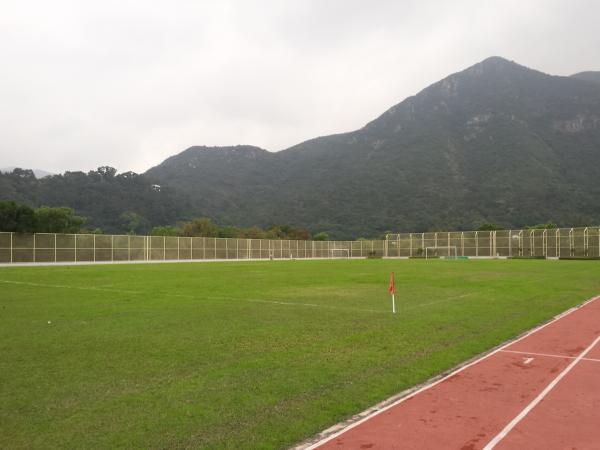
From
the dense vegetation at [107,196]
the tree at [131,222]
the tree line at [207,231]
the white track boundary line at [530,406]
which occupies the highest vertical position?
the dense vegetation at [107,196]

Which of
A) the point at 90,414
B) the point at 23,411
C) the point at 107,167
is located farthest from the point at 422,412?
the point at 107,167

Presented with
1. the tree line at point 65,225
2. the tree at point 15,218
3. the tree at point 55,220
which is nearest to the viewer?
the tree at point 15,218

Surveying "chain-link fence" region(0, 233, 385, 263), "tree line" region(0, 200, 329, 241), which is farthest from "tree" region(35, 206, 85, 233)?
"chain-link fence" region(0, 233, 385, 263)

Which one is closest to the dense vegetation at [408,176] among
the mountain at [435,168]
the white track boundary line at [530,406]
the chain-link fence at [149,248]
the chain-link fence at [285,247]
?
the mountain at [435,168]

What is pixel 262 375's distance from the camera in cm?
732

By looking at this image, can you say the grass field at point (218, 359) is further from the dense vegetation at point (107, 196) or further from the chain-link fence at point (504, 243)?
the dense vegetation at point (107, 196)

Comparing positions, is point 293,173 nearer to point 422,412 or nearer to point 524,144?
point 524,144

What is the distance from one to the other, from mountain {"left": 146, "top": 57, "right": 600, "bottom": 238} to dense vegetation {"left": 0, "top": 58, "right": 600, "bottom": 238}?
13.1 inches

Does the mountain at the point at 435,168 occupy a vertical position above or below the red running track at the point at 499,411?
above

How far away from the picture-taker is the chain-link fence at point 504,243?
63000mm

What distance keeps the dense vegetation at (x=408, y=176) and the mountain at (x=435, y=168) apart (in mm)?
334

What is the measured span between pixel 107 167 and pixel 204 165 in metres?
34.7

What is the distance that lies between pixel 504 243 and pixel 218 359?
69.4 metres

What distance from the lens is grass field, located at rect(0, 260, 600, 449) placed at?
210 inches
